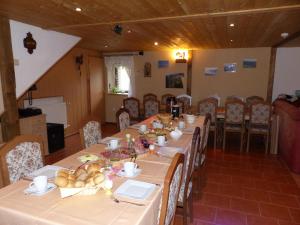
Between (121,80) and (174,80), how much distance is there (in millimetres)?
1760

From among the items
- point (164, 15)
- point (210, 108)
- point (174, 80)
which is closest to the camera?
point (164, 15)

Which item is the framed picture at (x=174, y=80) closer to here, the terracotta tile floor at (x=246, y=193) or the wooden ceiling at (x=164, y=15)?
the wooden ceiling at (x=164, y=15)

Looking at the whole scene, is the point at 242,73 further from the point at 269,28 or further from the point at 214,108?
the point at 269,28

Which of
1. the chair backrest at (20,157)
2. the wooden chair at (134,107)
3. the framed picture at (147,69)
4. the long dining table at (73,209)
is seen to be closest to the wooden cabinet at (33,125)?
the wooden chair at (134,107)

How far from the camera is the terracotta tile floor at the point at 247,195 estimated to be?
238 centimetres

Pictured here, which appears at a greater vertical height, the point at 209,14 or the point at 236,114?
the point at 209,14

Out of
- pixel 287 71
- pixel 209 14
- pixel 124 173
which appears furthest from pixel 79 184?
pixel 287 71

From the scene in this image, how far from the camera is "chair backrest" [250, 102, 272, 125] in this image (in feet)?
14.0

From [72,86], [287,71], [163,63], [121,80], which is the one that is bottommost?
[72,86]

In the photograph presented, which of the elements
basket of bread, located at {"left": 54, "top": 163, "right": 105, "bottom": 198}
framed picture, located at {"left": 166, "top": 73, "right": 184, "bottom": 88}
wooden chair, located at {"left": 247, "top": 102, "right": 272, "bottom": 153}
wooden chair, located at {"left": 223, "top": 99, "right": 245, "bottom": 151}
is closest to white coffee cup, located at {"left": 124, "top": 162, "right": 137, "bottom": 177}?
basket of bread, located at {"left": 54, "top": 163, "right": 105, "bottom": 198}

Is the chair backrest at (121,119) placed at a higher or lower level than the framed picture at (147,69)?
lower

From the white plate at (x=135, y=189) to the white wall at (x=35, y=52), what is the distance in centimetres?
266

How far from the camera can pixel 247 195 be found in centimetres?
284

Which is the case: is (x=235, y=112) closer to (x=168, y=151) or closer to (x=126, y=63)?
(x=168, y=151)
